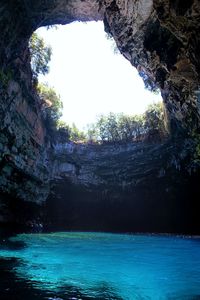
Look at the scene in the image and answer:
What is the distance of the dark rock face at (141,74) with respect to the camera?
9336mm

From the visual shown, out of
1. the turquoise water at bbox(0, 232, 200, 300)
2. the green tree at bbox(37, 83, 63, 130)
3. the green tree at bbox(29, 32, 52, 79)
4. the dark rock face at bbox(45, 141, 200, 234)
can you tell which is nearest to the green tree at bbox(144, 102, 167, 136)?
the dark rock face at bbox(45, 141, 200, 234)

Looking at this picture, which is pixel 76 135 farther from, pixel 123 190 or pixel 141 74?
pixel 141 74

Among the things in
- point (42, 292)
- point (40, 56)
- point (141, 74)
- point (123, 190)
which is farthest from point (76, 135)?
point (42, 292)

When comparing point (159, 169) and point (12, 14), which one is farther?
point (159, 169)

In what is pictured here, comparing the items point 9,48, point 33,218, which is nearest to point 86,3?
point 9,48

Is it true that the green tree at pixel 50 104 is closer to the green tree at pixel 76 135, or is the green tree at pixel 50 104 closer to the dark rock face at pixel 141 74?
the dark rock face at pixel 141 74

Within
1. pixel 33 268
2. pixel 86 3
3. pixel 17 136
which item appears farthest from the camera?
pixel 17 136

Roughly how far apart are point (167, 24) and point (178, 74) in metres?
2.56

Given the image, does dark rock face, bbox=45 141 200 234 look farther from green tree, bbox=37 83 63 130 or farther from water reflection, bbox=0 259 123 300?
water reflection, bbox=0 259 123 300

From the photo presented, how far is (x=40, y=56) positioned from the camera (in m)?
23.2

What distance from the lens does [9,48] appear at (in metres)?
14.9

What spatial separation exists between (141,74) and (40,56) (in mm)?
8772

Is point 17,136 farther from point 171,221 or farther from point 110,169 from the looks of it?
point 171,221

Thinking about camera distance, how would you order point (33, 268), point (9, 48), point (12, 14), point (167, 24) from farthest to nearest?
1. point (9, 48)
2. point (12, 14)
3. point (33, 268)
4. point (167, 24)
